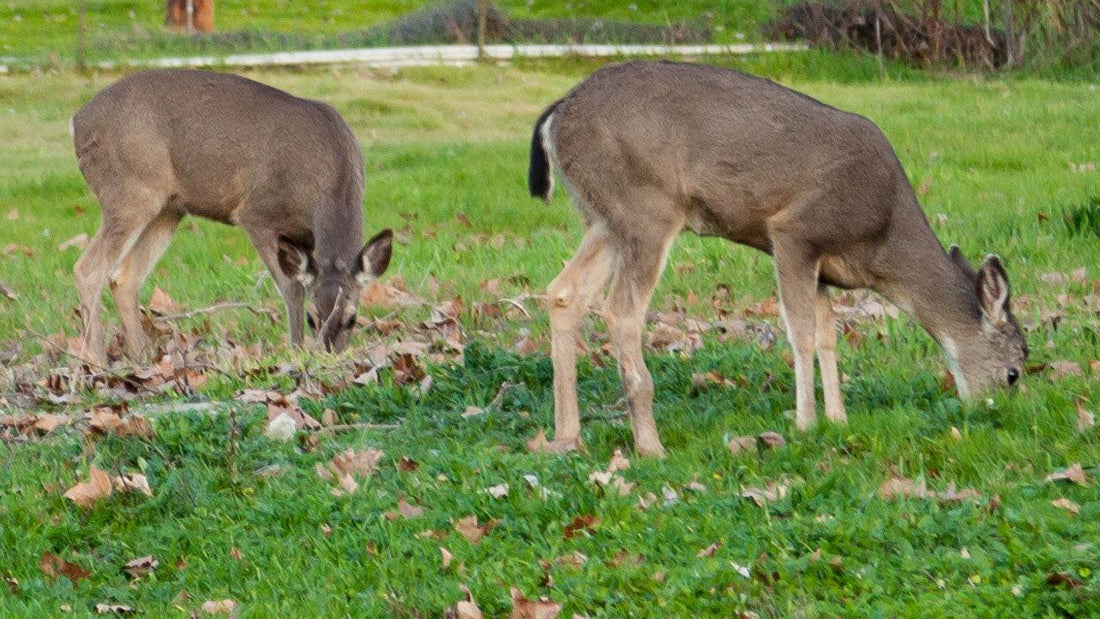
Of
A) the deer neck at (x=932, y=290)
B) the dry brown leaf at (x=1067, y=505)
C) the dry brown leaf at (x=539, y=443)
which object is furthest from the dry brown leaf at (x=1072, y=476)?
the dry brown leaf at (x=539, y=443)

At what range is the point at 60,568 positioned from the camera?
635 centimetres

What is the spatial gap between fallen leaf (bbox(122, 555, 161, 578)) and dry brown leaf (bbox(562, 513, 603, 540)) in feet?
5.48

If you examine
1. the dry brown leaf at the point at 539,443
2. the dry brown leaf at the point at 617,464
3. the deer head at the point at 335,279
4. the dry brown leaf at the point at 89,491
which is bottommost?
the deer head at the point at 335,279

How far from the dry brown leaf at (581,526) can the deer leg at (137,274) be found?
210 inches

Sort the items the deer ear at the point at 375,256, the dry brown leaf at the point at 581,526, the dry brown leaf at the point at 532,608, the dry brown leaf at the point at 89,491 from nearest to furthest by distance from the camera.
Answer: the dry brown leaf at the point at 532,608 < the dry brown leaf at the point at 581,526 < the dry brown leaf at the point at 89,491 < the deer ear at the point at 375,256

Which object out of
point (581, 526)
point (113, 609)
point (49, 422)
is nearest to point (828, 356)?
point (581, 526)

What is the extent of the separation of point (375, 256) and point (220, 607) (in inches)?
189

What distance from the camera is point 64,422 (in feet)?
25.6

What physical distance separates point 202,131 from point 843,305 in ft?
15.4

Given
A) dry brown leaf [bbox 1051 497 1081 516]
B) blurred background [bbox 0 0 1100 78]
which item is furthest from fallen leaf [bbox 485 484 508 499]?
blurred background [bbox 0 0 1100 78]

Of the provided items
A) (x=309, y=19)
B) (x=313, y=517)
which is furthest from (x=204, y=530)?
(x=309, y=19)

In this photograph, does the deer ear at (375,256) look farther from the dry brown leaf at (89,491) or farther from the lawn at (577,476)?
the dry brown leaf at (89,491)

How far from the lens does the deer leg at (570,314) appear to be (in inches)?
295

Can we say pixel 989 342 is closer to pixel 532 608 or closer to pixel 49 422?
pixel 532 608
